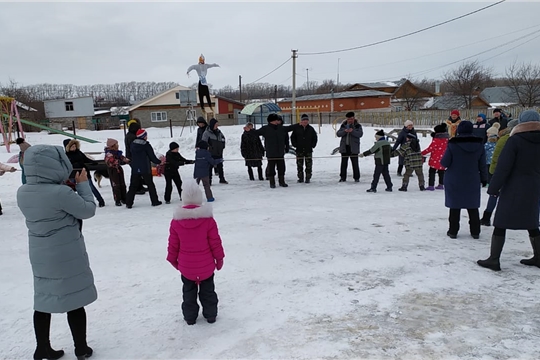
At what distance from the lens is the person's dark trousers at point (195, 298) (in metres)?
3.31

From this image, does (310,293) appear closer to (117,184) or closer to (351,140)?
(117,184)

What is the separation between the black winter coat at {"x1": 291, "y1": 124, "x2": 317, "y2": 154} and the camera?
410 inches

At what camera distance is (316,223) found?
6543 millimetres

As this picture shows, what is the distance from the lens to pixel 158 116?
4562 cm

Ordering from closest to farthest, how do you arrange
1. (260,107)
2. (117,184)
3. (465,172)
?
(465,172), (117,184), (260,107)

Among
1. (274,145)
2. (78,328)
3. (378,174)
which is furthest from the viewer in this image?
(274,145)

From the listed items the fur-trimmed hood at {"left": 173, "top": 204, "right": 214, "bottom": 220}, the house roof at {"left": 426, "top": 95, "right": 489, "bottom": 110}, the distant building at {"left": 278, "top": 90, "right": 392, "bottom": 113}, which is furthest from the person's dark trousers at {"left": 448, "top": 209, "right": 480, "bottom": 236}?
the distant building at {"left": 278, "top": 90, "right": 392, "bottom": 113}

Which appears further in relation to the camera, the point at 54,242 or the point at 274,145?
the point at 274,145

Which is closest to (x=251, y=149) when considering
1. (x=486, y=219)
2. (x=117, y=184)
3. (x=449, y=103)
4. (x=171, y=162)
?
(x=171, y=162)

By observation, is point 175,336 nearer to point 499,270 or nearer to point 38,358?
point 38,358

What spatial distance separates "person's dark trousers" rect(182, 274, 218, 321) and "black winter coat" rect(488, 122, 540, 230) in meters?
3.31

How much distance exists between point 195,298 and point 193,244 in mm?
526

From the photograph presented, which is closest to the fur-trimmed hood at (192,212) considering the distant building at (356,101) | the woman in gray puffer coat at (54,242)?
the woman in gray puffer coat at (54,242)

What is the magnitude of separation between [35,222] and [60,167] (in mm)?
428
